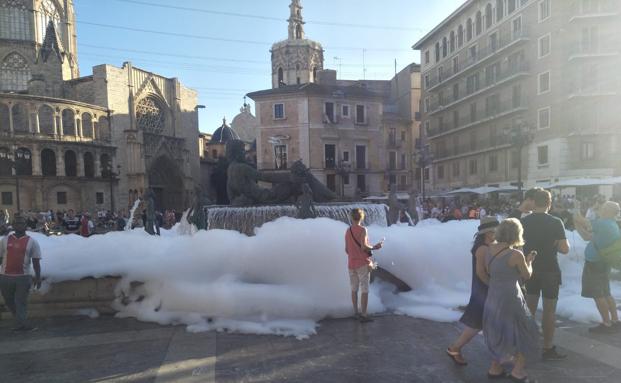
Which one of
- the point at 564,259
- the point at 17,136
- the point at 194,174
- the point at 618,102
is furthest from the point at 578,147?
the point at 17,136

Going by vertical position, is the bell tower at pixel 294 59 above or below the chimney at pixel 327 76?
above

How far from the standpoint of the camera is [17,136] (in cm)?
3731

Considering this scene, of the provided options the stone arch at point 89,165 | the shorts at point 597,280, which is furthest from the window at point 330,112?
the shorts at point 597,280

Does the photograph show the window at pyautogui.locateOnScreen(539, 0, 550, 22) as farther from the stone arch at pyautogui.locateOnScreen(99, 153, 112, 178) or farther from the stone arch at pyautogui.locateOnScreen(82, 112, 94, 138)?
the stone arch at pyautogui.locateOnScreen(82, 112, 94, 138)

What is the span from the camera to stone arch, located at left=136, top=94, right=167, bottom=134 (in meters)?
47.5

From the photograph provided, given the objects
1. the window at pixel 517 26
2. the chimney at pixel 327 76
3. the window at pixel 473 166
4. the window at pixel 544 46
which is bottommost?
the window at pixel 473 166

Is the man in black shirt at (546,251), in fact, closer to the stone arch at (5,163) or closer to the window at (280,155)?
the window at (280,155)

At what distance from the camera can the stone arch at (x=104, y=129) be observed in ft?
142

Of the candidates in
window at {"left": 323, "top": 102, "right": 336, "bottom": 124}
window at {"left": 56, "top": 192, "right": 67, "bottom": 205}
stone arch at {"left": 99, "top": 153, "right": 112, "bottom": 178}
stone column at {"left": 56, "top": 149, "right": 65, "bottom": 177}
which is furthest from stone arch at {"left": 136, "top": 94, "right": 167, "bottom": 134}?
window at {"left": 323, "top": 102, "right": 336, "bottom": 124}

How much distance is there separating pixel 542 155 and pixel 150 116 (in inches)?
1631

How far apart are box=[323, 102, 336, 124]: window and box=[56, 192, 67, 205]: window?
27644 millimetres

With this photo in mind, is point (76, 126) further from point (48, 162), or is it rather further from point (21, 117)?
point (21, 117)

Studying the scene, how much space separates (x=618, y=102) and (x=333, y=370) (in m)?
33.7

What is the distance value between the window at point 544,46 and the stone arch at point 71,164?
142 ft
